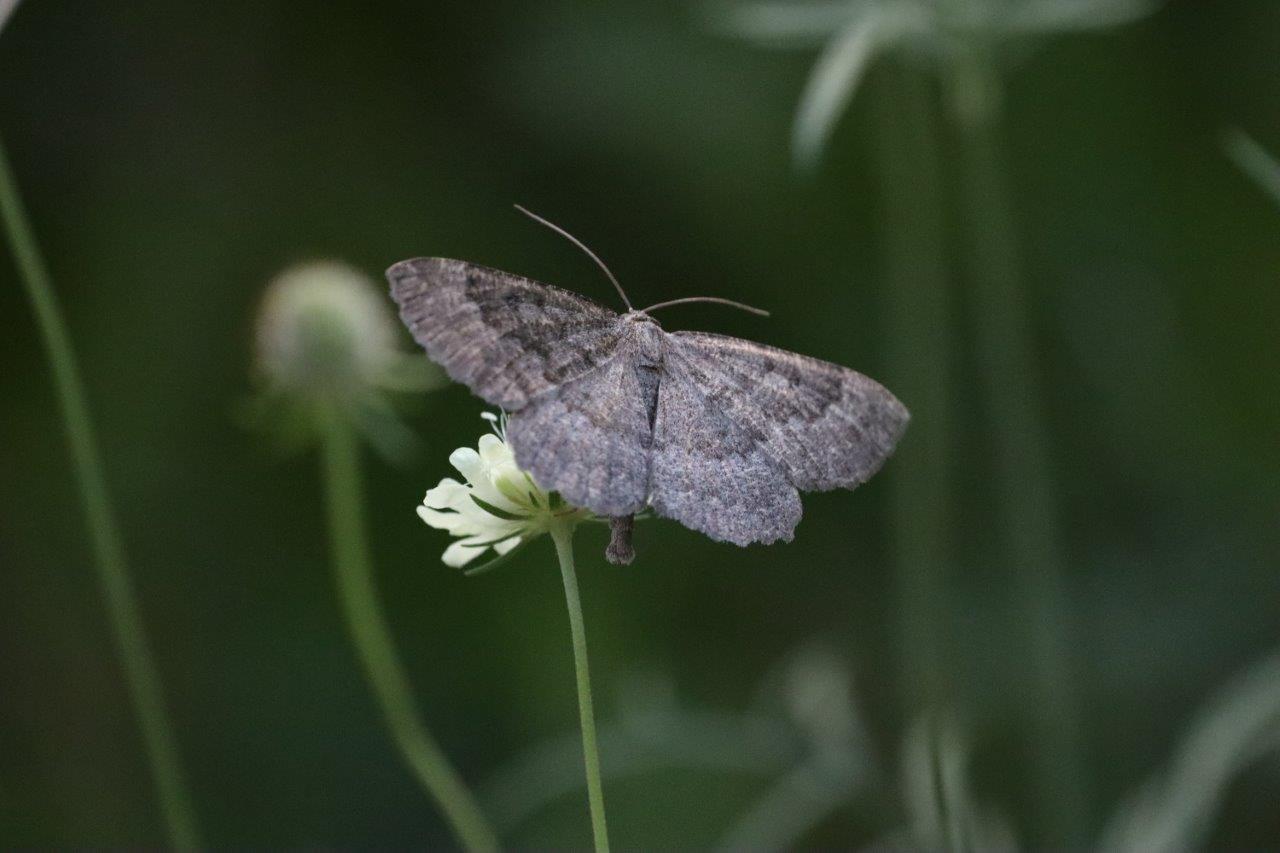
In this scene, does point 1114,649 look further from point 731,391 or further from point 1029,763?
point 731,391

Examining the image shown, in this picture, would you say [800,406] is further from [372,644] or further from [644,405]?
[372,644]

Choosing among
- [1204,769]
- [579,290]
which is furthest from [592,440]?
[579,290]

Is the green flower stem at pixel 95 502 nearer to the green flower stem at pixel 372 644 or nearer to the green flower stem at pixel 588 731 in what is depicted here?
the green flower stem at pixel 372 644

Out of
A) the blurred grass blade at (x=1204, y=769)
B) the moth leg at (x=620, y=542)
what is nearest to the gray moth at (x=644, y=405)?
the moth leg at (x=620, y=542)

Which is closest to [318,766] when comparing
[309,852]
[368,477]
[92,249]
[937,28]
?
[309,852]

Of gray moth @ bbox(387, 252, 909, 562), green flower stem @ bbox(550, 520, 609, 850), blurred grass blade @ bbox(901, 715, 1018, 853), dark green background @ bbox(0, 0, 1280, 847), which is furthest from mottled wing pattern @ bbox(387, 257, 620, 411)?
dark green background @ bbox(0, 0, 1280, 847)
